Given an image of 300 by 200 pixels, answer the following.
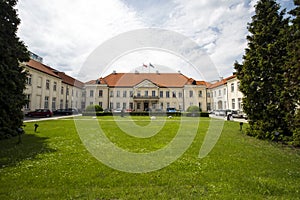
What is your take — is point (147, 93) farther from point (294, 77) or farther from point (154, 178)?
point (154, 178)

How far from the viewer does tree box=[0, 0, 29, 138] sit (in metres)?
9.37

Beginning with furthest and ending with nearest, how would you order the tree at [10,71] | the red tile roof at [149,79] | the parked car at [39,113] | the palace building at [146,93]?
the red tile roof at [149,79], the palace building at [146,93], the parked car at [39,113], the tree at [10,71]

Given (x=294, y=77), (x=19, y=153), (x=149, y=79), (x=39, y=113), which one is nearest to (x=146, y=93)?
(x=149, y=79)

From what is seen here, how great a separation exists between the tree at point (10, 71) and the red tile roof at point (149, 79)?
37486 mm

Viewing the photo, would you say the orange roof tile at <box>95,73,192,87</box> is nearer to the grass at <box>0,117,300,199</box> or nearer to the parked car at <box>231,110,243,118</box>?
the parked car at <box>231,110,243,118</box>

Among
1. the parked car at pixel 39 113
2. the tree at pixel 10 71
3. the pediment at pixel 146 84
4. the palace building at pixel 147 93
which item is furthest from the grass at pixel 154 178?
the pediment at pixel 146 84

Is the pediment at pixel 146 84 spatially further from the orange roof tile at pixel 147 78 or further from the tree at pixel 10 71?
the tree at pixel 10 71

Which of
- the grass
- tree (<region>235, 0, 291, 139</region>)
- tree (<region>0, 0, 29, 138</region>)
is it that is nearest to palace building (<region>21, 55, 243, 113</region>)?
tree (<region>235, 0, 291, 139</region>)

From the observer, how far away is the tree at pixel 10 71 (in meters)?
9.37

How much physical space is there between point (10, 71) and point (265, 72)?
13984 millimetres

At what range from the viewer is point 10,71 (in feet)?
31.3

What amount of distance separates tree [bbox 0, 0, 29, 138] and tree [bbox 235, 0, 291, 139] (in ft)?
43.7

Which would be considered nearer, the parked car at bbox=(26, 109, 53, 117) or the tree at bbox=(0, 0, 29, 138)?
the tree at bbox=(0, 0, 29, 138)

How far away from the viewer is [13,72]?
972 cm
